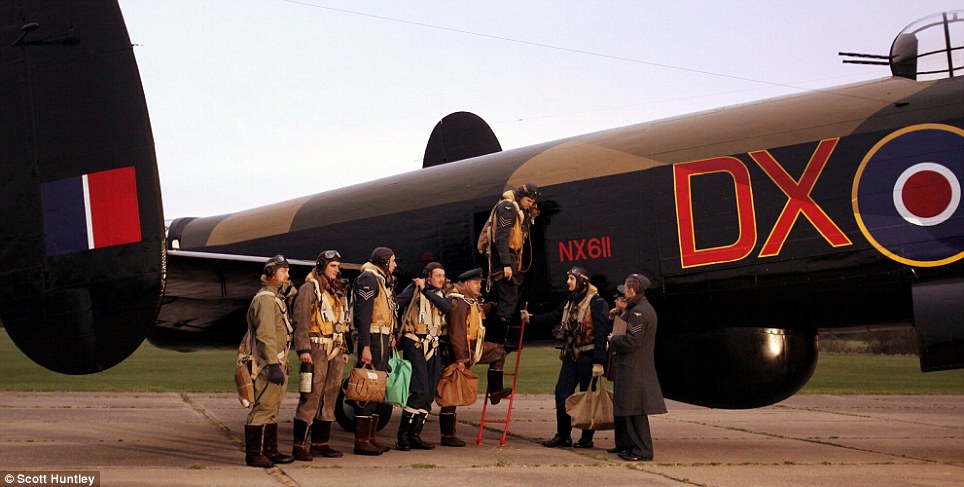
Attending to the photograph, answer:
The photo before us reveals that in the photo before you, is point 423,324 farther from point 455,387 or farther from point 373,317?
point 455,387

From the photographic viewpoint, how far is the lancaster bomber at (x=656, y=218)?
321 inches

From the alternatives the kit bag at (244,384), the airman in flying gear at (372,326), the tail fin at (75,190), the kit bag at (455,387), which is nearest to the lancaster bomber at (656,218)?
the tail fin at (75,190)

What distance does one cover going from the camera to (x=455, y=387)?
1032 centimetres

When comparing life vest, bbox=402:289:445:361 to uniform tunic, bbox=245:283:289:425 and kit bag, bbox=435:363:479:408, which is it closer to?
kit bag, bbox=435:363:479:408

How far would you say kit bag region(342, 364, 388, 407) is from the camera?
9.36 meters

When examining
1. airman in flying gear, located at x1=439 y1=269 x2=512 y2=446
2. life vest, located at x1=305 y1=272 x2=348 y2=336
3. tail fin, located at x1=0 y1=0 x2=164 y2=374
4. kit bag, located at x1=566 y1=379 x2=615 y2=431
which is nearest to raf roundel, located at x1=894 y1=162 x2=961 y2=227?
kit bag, located at x1=566 y1=379 x2=615 y2=431

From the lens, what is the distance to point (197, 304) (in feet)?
38.7

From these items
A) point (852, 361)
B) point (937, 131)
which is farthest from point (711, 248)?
point (852, 361)

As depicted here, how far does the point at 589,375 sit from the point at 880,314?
3.00m

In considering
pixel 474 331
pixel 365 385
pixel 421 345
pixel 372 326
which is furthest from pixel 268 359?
pixel 474 331

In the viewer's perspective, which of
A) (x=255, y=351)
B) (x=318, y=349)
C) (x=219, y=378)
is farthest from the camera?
(x=219, y=378)

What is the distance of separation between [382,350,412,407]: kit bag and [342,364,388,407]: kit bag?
372 mm

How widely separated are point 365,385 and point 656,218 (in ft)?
11.4

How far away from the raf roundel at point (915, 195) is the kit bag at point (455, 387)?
4.27 meters
